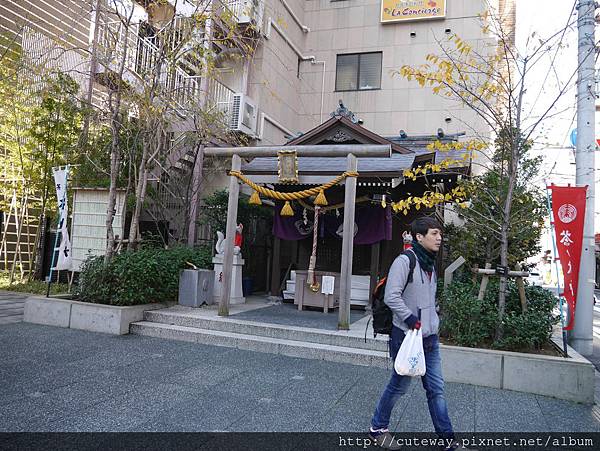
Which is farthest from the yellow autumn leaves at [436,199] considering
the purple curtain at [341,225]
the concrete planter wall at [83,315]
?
the concrete planter wall at [83,315]

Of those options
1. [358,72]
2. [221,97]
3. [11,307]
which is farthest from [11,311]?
[358,72]

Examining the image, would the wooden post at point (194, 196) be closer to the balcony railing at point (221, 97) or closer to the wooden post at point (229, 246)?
the balcony railing at point (221, 97)

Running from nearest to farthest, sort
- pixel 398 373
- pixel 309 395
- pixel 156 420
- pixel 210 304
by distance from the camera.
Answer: pixel 398 373 → pixel 156 420 → pixel 309 395 → pixel 210 304

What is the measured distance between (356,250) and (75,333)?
644 centimetres

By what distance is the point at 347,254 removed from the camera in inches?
289

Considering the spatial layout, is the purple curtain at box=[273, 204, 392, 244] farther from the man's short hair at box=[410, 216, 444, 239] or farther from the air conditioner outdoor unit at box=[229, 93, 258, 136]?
the man's short hair at box=[410, 216, 444, 239]

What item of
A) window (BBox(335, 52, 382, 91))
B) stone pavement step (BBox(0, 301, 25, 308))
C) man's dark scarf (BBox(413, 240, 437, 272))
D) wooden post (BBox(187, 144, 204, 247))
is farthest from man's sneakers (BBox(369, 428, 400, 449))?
window (BBox(335, 52, 382, 91))

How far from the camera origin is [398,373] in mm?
3406

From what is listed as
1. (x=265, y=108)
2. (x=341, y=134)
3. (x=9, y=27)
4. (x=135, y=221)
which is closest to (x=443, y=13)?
(x=265, y=108)

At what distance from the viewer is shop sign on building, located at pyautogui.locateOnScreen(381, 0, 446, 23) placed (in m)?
15.4

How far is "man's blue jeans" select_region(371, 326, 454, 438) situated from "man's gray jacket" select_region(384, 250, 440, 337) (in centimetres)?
12

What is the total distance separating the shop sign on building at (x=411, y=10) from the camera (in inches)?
605

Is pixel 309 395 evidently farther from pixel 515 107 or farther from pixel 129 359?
pixel 515 107

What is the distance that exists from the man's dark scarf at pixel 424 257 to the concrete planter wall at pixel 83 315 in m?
5.64
